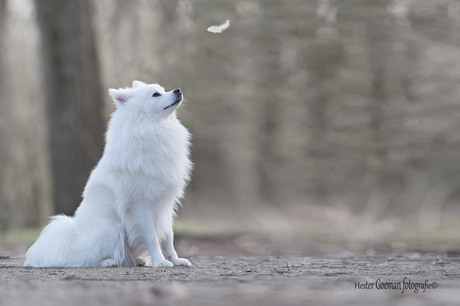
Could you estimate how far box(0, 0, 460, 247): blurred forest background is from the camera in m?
14.8

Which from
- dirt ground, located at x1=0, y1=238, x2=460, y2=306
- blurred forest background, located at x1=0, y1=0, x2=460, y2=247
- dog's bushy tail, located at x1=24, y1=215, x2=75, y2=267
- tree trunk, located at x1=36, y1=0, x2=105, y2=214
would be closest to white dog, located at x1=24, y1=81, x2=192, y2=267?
dog's bushy tail, located at x1=24, y1=215, x2=75, y2=267

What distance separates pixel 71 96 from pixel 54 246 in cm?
735

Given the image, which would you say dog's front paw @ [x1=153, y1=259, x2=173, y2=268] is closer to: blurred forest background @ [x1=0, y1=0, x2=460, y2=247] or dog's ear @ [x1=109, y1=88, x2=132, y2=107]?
dog's ear @ [x1=109, y1=88, x2=132, y2=107]

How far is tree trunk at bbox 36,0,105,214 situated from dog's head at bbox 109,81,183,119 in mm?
6716

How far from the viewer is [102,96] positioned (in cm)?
1465

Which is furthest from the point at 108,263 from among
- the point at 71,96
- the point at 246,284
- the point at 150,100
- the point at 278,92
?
the point at 278,92

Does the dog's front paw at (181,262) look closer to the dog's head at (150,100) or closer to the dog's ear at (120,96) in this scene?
the dog's head at (150,100)

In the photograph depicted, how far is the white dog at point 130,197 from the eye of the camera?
7.50m

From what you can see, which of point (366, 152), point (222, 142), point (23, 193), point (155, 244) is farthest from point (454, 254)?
point (222, 142)

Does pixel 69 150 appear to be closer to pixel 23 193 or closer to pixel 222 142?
pixel 23 193

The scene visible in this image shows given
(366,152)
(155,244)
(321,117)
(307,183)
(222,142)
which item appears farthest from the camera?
(222,142)

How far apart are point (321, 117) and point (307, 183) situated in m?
5.55

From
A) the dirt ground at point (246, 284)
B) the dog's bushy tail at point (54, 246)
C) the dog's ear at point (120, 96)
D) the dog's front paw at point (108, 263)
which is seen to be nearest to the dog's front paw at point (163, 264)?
the dirt ground at point (246, 284)

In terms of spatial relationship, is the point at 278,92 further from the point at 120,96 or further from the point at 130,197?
the point at 130,197
